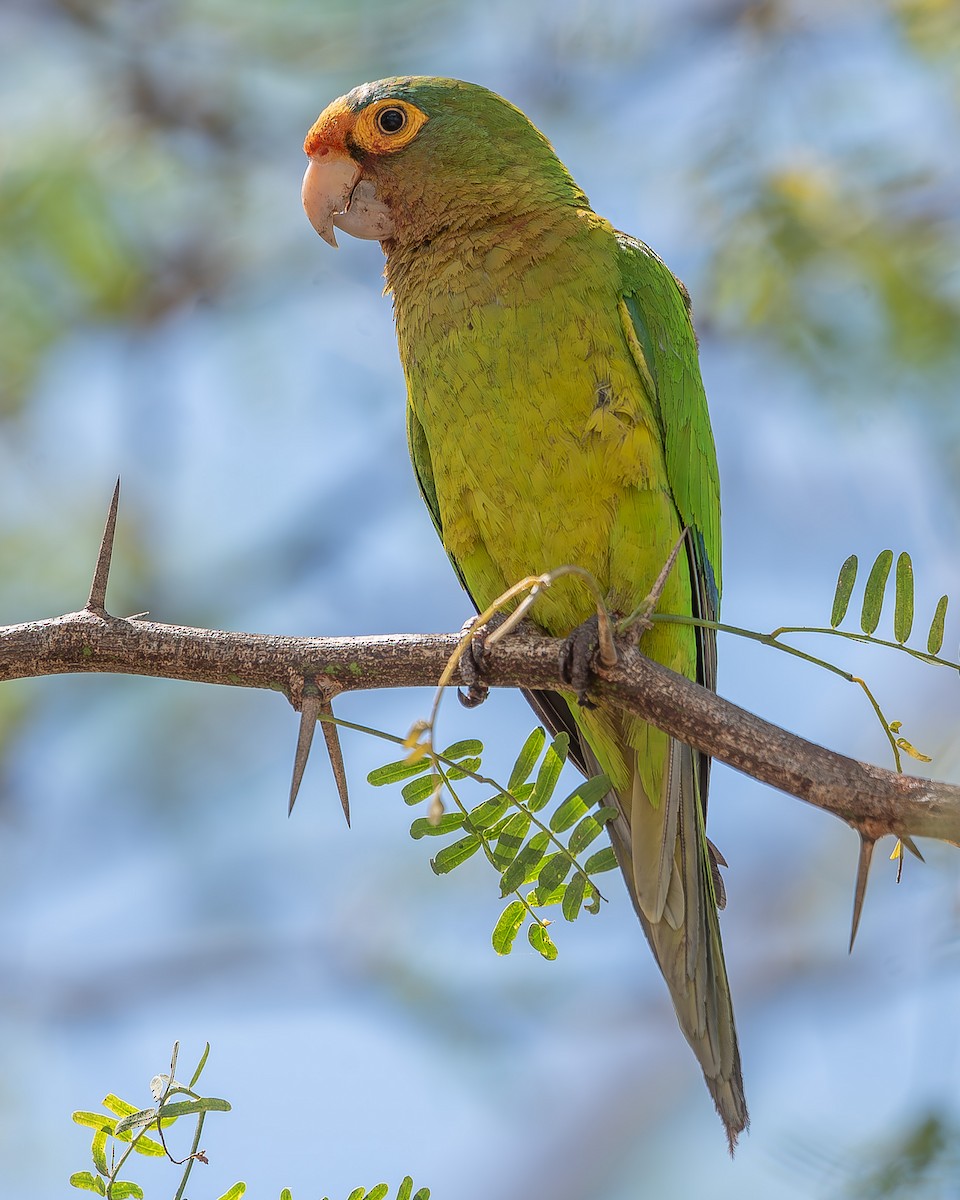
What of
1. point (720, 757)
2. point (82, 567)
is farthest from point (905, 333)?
point (82, 567)

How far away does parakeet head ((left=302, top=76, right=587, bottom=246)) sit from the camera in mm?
4215

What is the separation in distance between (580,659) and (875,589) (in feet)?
2.37

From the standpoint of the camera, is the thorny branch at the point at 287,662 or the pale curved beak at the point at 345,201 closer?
the thorny branch at the point at 287,662

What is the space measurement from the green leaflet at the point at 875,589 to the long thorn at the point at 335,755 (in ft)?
3.78

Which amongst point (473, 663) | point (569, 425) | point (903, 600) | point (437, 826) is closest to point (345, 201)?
point (569, 425)

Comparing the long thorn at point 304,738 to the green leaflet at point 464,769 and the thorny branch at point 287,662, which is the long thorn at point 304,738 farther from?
the green leaflet at point 464,769

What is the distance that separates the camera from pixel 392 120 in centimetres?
443

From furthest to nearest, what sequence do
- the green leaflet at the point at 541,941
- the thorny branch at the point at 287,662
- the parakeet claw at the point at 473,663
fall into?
the parakeet claw at the point at 473,663
the green leaflet at the point at 541,941
the thorny branch at the point at 287,662

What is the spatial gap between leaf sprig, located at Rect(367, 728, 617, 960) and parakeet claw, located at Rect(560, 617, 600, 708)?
0.15 meters

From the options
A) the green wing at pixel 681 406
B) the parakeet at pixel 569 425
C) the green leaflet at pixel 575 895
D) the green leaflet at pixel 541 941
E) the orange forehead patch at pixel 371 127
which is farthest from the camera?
the orange forehead patch at pixel 371 127

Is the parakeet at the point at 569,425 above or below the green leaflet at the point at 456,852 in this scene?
above

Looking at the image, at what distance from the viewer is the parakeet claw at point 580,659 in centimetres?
297

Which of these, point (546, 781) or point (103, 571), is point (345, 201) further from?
point (546, 781)

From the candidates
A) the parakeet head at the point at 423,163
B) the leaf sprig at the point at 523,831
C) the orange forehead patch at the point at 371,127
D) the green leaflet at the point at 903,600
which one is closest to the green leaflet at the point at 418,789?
the leaf sprig at the point at 523,831
